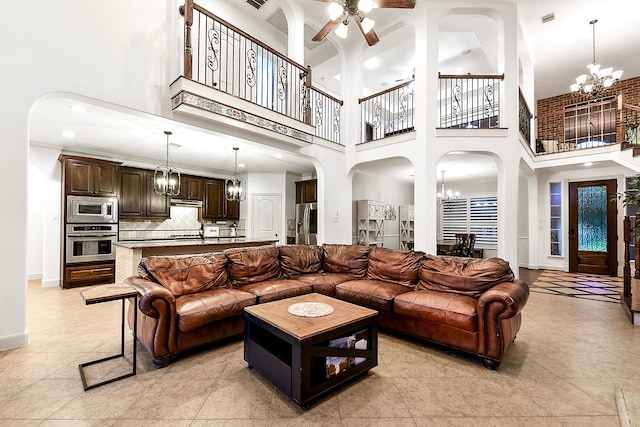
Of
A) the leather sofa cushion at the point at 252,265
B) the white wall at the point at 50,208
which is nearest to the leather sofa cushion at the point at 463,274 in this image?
the leather sofa cushion at the point at 252,265

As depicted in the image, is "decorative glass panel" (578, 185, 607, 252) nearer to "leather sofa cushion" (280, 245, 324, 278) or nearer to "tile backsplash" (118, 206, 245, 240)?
"leather sofa cushion" (280, 245, 324, 278)

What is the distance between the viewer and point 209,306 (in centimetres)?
281

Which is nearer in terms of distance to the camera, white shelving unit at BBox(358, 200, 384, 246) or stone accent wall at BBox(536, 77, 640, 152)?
white shelving unit at BBox(358, 200, 384, 246)

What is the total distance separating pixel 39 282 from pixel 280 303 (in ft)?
20.1

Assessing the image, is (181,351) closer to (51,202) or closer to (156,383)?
(156,383)

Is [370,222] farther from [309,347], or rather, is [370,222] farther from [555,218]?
[309,347]

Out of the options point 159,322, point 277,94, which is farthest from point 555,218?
point 159,322

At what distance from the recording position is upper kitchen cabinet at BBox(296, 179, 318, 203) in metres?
7.53

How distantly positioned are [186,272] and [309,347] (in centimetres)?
186

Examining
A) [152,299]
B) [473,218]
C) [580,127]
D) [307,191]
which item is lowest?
[152,299]

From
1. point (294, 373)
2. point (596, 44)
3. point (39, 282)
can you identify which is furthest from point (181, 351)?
point (596, 44)

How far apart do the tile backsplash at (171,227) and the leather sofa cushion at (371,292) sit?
542 centimetres

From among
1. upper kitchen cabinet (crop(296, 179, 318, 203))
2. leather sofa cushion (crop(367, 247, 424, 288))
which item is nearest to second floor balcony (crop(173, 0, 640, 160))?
upper kitchen cabinet (crop(296, 179, 318, 203))

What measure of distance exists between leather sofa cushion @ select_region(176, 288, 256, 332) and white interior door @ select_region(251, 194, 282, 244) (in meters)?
4.89
